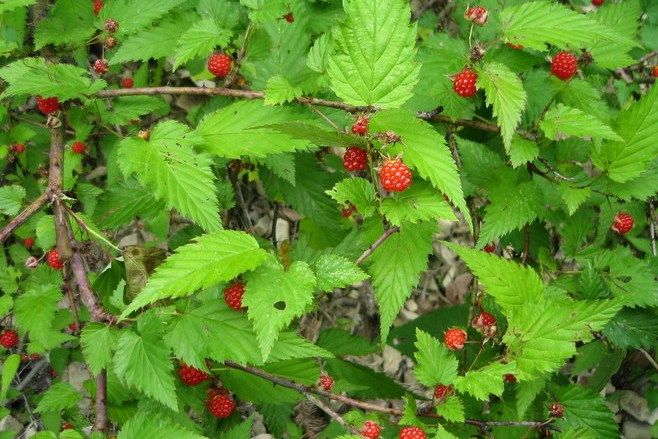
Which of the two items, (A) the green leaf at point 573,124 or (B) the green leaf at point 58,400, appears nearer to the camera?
(A) the green leaf at point 573,124

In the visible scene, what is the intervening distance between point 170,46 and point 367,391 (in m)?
1.83

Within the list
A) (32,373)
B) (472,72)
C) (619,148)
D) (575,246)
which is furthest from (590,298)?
(32,373)

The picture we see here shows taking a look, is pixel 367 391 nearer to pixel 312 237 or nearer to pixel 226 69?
pixel 312 237

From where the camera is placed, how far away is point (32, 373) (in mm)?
3148

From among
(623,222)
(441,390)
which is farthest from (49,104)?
(623,222)

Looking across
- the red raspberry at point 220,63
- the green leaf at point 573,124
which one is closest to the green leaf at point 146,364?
the red raspberry at point 220,63

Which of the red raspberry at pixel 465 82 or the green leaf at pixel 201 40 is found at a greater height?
the green leaf at pixel 201 40

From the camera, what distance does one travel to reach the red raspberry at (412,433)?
169cm

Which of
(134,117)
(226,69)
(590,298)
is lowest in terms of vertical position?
(590,298)

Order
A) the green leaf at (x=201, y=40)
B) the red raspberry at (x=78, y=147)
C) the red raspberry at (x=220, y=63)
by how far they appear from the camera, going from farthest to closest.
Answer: the red raspberry at (x=78, y=147) → the red raspberry at (x=220, y=63) → the green leaf at (x=201, y=40)

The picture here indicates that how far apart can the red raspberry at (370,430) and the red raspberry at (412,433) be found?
3.0 inches

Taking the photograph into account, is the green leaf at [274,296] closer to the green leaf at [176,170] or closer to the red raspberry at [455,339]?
the green leaf at [176,170]

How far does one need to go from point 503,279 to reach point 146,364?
45.7 inches

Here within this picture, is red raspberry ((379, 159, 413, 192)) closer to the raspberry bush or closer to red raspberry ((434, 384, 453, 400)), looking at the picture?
the raspberry bush
